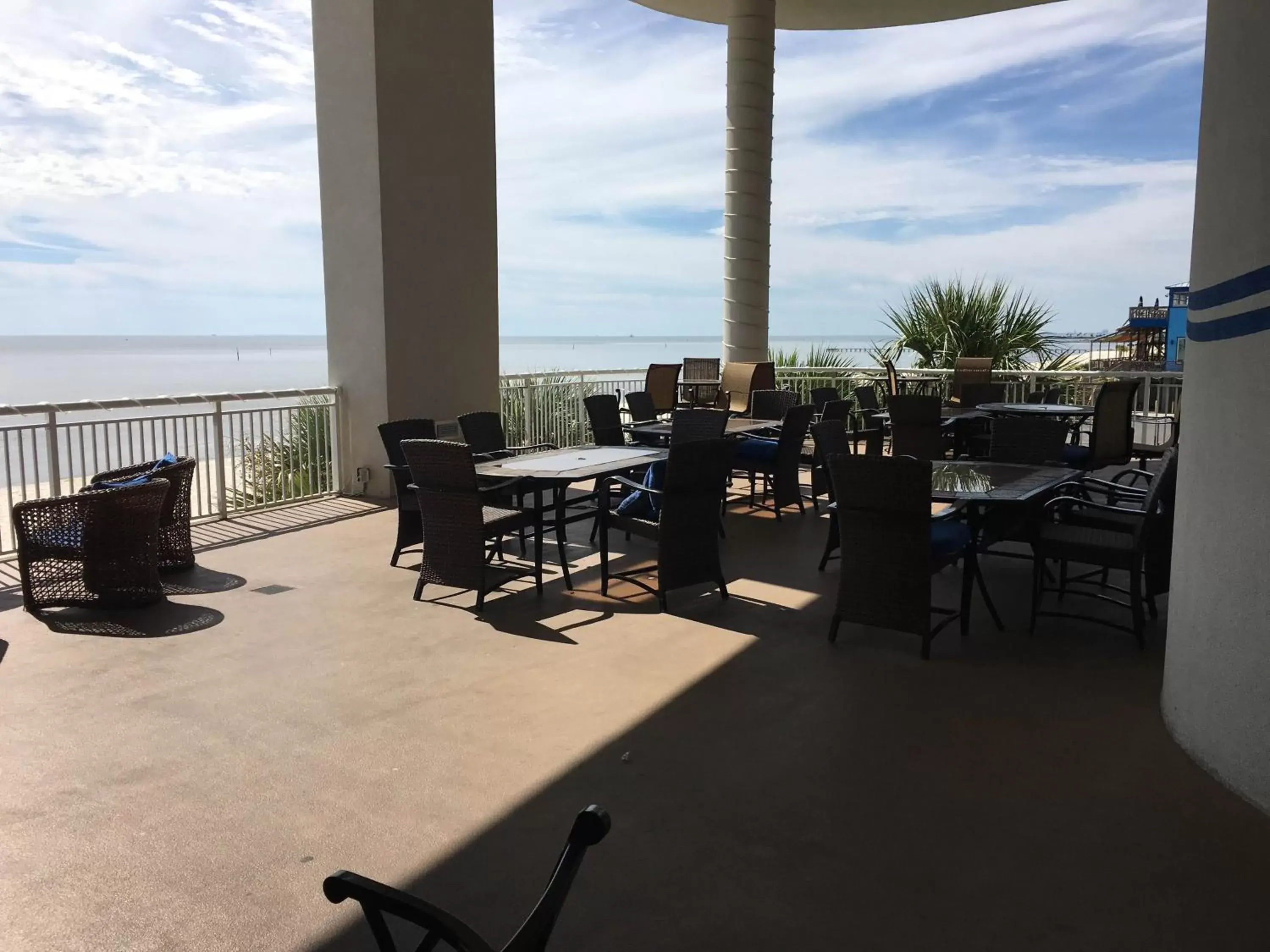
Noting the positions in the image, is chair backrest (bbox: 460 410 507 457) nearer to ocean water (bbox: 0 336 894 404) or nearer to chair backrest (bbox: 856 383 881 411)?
ocean water (bbox: 0 336 894 404)

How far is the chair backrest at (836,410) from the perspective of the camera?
23.3 feet

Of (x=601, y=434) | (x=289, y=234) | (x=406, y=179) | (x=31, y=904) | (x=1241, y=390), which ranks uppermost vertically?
(x=289, y=234)

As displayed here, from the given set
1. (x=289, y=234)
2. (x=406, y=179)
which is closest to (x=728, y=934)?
(x=406, y=179)

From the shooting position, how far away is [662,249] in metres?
51.4

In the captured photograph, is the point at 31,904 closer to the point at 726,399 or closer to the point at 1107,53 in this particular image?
the point at 726,399

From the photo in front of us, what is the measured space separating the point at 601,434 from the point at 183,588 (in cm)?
333

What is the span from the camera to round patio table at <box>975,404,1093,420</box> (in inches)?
325

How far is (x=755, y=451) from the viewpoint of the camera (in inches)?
302

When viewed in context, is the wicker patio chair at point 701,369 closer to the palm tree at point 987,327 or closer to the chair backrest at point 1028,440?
the palm tree at point 987,327

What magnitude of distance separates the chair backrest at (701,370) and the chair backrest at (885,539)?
732cm

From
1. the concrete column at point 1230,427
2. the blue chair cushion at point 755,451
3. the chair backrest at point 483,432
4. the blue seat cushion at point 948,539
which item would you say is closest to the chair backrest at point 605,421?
the chair backrest at point 483,432

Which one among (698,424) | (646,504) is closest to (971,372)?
(698,424)

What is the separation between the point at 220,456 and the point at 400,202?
103 inches

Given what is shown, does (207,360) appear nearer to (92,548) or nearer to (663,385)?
(663,385)
